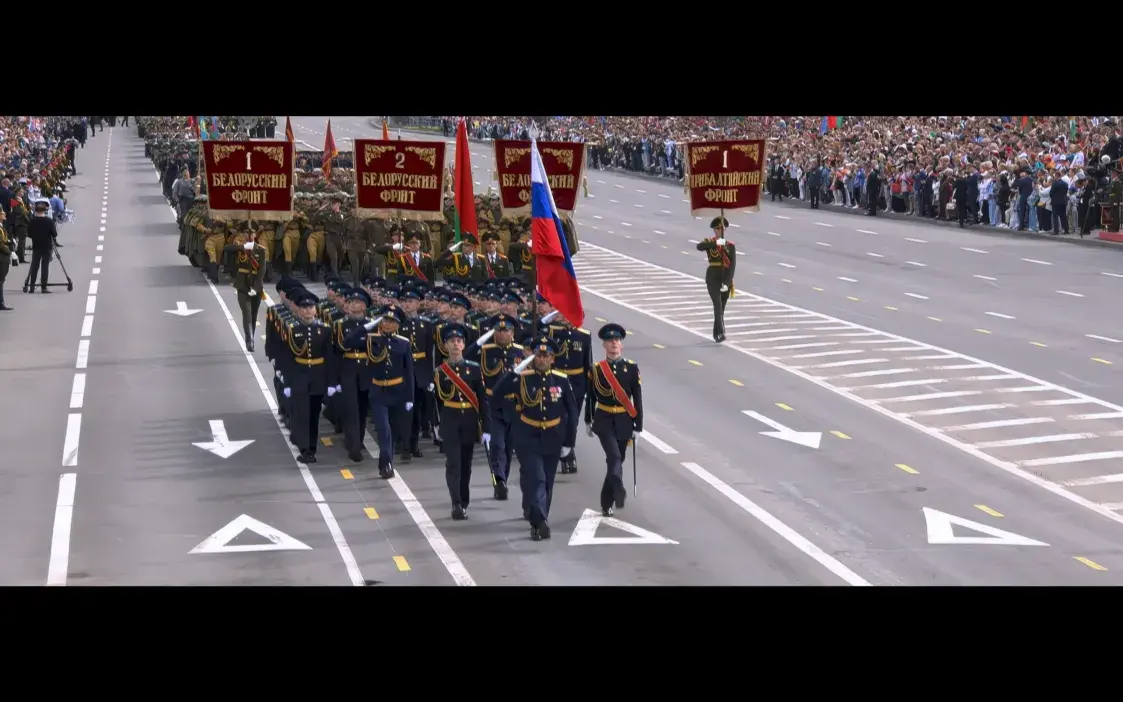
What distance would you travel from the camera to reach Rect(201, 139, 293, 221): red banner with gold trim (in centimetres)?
2652

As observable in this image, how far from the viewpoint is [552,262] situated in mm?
19188

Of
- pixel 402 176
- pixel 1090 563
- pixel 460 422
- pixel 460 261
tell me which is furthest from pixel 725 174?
pixel 1090 563

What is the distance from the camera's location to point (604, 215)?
57344 mm

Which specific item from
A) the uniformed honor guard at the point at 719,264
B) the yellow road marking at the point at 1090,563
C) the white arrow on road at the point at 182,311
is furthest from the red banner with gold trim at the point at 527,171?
the yellow road marking at the point at 1090,563

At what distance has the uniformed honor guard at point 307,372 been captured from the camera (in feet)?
66.1

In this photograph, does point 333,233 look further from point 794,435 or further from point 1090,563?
point 1090,563

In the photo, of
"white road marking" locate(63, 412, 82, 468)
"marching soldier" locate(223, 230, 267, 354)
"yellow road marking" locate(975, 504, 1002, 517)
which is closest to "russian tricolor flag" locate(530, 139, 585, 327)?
"yellow road marking" locate(975, 504, 1002, 517)

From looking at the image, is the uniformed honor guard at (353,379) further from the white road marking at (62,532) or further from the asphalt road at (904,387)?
the asphalt road at (904,387)

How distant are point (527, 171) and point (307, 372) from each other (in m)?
7.09

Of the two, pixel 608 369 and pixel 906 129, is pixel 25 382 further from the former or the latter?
pixel 906 129

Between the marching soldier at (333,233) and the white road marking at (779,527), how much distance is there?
1830 cm

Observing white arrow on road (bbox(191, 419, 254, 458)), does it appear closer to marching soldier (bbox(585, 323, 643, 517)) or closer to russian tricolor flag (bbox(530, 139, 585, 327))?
russian tricolor flag (bbox(530, 139, 585, 327))
